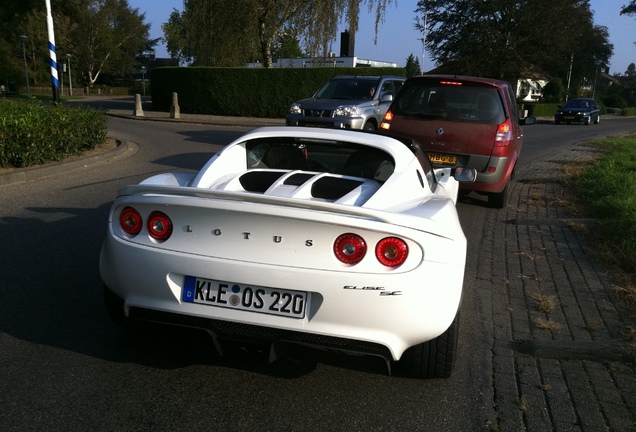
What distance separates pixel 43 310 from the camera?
4477 millimetres

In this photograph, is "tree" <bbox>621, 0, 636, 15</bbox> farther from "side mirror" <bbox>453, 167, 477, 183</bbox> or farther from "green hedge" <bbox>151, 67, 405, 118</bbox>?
"side mirror" <bbox>453, 167, 477, 183</bbox>

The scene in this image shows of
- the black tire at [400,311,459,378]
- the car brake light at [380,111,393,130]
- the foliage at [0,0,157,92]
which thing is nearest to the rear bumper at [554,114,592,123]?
the foliage at [0,0,157,92]

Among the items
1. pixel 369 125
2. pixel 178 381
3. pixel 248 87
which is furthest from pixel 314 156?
pixel 248 87

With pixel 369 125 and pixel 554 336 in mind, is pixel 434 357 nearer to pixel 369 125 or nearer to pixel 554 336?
pixel 554 336

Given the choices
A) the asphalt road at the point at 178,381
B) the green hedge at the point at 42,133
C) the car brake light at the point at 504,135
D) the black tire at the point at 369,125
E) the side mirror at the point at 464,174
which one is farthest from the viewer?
the black tire at the point at 369,125

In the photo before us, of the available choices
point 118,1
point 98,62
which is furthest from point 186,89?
point 118,1

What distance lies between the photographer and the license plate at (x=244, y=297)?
3.19m

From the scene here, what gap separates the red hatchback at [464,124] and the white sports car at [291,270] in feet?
16.5

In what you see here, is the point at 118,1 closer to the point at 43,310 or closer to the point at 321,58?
the point at 321,58

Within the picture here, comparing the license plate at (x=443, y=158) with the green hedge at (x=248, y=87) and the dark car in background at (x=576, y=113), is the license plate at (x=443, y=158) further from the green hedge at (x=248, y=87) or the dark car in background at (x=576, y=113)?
the dark car in background at (x=576, y=113)

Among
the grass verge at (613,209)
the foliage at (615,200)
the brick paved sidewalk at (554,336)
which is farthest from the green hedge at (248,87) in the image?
the brick paved sidewalk at (554,336)

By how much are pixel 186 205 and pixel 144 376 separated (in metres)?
1.05

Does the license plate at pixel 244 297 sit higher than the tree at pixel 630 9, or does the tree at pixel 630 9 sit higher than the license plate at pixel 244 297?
the tree at pixel 630 9

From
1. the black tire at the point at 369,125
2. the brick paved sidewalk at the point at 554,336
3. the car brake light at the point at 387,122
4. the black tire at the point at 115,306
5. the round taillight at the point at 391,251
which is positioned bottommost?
the brick paved sidewalk at the point at 554,336
